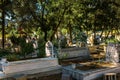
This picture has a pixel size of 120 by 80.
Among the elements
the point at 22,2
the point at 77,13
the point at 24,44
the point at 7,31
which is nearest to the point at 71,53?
the point at 24,44

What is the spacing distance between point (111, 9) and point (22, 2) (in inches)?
333

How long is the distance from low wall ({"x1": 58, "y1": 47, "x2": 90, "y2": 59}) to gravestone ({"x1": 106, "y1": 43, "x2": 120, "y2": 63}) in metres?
2.92

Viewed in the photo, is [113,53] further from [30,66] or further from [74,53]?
[30,66]

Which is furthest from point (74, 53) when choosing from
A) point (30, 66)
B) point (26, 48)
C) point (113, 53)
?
point (30, 66)

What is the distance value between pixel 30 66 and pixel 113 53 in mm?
5564

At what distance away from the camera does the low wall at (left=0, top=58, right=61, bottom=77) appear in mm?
10475

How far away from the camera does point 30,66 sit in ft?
36.4

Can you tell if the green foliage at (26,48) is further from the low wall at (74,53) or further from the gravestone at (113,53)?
the gravestone at (113,53)

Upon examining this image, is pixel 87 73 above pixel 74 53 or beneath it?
beneath

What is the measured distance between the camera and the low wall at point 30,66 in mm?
10475

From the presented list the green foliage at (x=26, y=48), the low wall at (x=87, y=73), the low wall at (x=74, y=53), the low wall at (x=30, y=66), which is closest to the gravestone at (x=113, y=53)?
the low wall at (x=87, y=73)

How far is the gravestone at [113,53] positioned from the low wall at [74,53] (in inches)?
115

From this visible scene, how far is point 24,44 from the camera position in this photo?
12.2 m

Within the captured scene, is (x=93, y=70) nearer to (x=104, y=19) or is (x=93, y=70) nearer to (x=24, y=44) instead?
(x=24, y=44)
